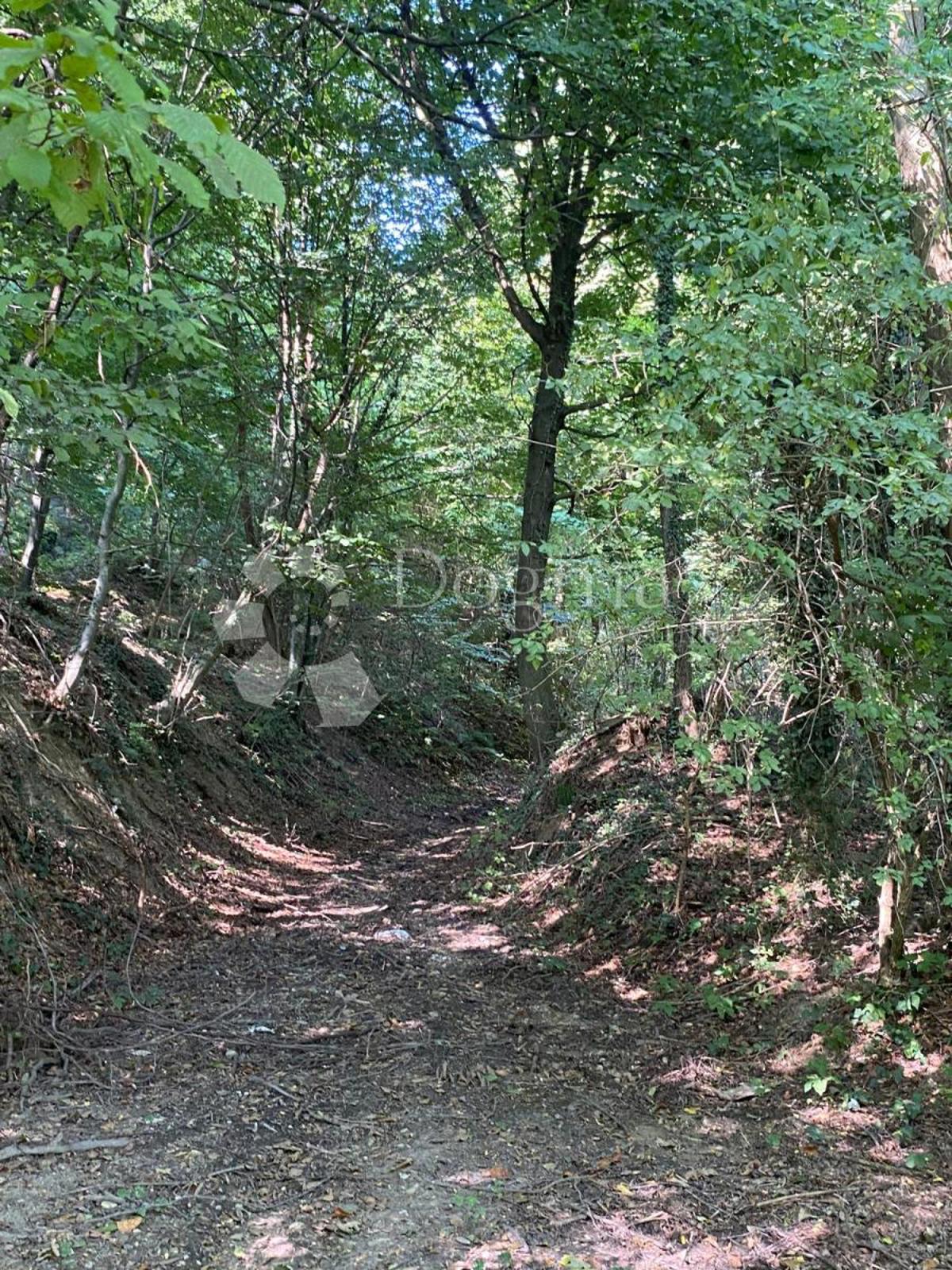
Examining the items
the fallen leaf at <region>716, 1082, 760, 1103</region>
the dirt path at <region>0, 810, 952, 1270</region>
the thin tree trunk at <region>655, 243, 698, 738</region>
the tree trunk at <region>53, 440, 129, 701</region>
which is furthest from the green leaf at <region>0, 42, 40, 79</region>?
the tree trunk at <region>53, 440, 129, 701</region>

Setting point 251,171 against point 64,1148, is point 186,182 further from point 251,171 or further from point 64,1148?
point 64,1148

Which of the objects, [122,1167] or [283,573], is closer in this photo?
[122,1167]

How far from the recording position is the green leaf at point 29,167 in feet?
5.51

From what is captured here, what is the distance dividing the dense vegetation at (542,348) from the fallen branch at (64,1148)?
9.38 feet

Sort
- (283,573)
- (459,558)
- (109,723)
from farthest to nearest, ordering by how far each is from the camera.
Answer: (459,558)
(283,573)
(109,723)

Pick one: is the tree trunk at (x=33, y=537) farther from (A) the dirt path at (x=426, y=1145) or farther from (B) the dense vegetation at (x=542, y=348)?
(A) the dirt path at (x=426, y=1145)

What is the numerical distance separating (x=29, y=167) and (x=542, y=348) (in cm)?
824

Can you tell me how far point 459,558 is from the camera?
1281cm

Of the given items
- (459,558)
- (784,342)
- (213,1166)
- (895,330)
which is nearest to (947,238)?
(895,330)

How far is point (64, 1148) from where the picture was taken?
11.5 ft

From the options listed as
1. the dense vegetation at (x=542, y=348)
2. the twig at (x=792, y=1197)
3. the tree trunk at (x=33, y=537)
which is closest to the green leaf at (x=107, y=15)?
the dense vegetation at (x=542, y=348)

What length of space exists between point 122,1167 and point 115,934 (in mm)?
2566

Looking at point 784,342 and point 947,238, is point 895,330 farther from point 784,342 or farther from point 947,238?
point 784,342

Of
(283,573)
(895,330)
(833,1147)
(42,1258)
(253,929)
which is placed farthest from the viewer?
(283,573)
